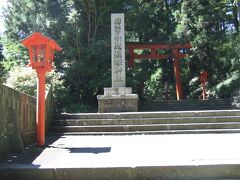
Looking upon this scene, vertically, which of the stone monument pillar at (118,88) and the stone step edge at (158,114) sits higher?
the stone monument pillar at (118,88)

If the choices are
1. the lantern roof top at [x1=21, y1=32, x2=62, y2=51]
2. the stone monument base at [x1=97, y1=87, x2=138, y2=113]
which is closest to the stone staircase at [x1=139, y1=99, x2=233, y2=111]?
the stone monument base at [x1=97, y1=87, x2=138, y2=113]

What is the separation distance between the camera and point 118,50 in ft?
50.4

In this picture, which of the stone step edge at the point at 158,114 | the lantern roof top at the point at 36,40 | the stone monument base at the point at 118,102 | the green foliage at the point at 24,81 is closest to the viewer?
the lantern roof top at the point at 36,40

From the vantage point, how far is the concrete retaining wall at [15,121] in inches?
246

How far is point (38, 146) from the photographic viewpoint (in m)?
7.71

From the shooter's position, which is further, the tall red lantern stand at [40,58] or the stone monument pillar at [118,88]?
the stone monument pillar at [118,88]

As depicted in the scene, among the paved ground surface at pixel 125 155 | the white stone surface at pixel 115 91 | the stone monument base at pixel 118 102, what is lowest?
the paved ground surface at pixel 125 155

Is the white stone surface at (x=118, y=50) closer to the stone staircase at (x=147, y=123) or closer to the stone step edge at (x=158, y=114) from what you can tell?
the stone step edge at (x=158, y=114)

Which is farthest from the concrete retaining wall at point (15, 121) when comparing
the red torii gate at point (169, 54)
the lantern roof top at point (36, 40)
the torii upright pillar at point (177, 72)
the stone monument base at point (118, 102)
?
the torii upright pillar at point (177, 72)

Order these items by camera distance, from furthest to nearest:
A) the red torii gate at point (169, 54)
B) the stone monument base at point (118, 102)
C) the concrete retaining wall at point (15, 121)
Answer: the red torii gate at point (169, 54)
the stone monument base at point (118, 102)
the concrete retaining wall at point (15, 121)

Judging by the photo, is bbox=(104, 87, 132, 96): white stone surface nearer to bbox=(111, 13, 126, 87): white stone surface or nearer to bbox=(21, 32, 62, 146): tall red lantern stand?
bbox=(111, 13, 126, 87): white stone surface

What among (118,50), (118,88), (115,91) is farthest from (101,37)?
(115,91)

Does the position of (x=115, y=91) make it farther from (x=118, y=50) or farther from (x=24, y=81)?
(x=24, y=81)

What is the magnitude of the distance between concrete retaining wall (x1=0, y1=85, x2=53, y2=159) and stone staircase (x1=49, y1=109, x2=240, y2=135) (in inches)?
98.5
